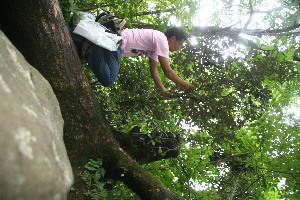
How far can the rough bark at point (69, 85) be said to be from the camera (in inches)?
104

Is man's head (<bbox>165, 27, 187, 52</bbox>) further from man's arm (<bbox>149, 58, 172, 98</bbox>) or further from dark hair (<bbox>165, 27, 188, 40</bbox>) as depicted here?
man's arm (<bbox>149, 58, 172, 98</bbox>)

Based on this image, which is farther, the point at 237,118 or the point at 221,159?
A: the point at 221,159

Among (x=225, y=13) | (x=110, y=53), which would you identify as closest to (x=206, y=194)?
(x=110, y=53)

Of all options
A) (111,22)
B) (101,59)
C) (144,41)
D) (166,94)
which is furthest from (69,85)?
(166,94)

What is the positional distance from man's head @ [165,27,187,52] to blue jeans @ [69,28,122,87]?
738 millimetres

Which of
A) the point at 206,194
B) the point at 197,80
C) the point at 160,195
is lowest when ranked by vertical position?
the point at 160,195

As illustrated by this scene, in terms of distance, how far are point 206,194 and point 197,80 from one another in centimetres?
216

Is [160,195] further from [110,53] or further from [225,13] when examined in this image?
[225,13]

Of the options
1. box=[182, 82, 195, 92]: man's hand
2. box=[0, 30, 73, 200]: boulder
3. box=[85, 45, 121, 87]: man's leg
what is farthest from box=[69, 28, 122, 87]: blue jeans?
box=[0, 30, 73, 200]: boulder

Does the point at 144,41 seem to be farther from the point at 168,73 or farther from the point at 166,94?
the point at 166,94

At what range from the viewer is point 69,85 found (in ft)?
9.69

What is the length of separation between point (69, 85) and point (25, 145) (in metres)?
1.73

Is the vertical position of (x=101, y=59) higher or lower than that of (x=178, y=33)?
lower

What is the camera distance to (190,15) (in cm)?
411
